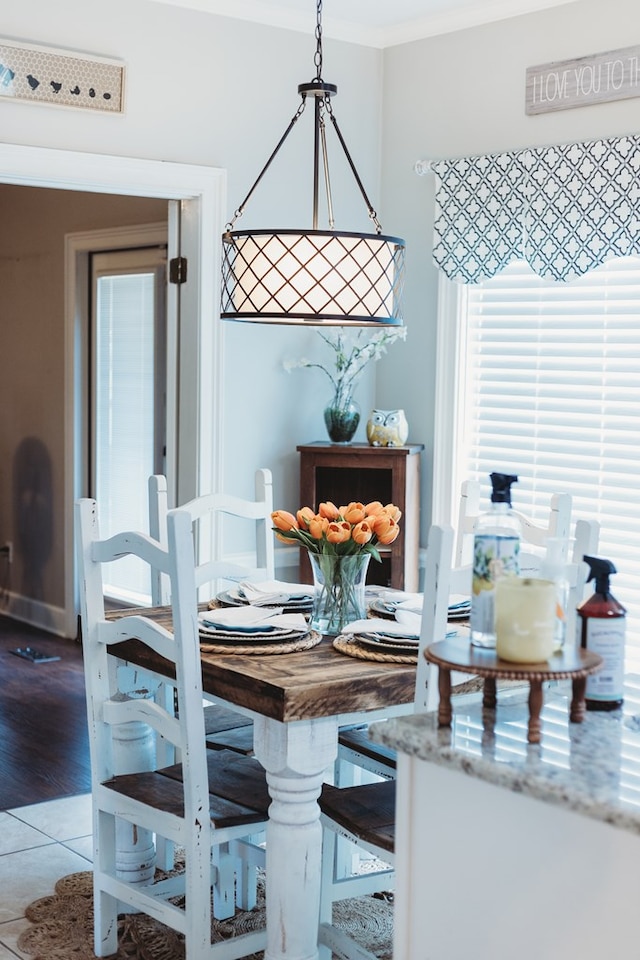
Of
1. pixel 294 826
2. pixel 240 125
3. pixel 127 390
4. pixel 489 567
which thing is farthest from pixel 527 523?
pixel 127 390

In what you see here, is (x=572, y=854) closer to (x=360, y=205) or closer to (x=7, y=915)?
(x=7, y=915)

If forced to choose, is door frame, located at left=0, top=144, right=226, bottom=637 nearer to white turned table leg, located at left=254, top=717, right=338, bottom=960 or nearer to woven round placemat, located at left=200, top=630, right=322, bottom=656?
woven round placemat, located at left=200, top=630, right=322, bottom=656

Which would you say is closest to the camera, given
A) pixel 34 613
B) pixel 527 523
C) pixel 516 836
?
pixel 516 836

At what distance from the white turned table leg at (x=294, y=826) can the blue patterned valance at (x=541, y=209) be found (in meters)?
2.06

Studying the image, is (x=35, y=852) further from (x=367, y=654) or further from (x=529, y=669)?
(x=529, y=669)

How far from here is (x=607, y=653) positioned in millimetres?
1751

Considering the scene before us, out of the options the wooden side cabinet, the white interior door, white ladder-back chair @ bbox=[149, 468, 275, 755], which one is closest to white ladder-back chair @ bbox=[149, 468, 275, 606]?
white ladder-back chair @ bbox=[149, 468, 275, 755]

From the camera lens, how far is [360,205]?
459cm

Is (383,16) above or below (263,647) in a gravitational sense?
above

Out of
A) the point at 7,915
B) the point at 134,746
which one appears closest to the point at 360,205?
the point at 134,746

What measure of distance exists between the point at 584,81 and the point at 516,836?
9.53 ft

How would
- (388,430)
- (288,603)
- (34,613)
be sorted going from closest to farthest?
(288,603), (388,430), (34,613)

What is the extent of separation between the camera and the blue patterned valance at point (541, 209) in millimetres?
3705

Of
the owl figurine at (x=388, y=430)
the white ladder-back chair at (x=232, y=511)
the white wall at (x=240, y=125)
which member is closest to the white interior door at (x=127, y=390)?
the white wall at (x=240, y=125)
